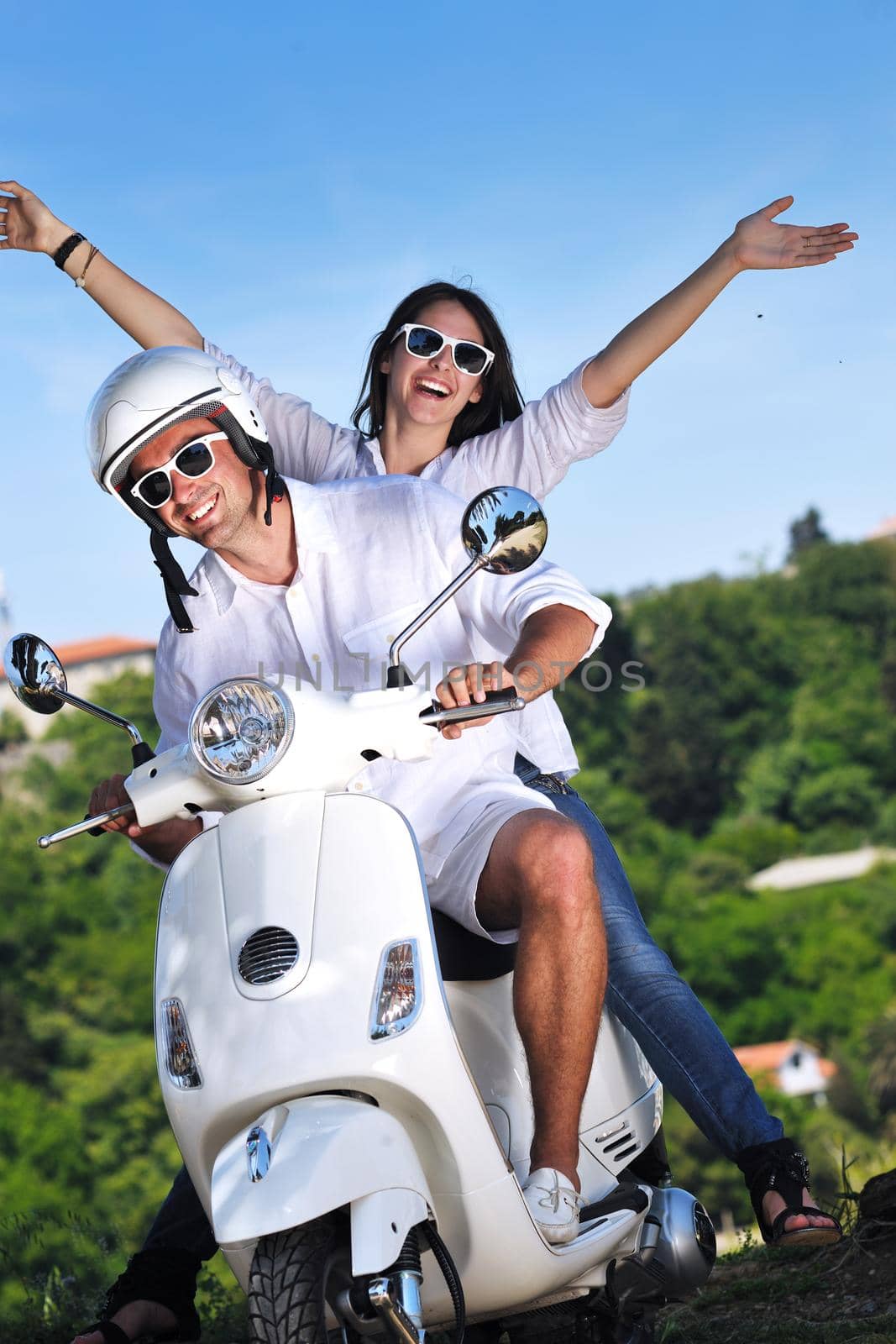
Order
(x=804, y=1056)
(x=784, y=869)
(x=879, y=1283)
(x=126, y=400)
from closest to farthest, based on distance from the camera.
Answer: (x=126, y=400), (x=879, y=1283), (x=804, y=1056), (x=784, y=869)

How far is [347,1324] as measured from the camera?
2.18m

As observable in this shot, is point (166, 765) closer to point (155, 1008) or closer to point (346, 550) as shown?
point (155, 1008)

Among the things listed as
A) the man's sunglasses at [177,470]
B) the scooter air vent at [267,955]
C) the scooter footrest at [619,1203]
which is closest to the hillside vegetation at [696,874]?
the scooter footrest at [619,1203]

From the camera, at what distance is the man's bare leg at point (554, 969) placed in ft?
8.53

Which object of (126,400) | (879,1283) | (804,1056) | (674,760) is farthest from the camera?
(674,760)

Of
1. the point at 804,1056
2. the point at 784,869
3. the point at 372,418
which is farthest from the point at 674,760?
the point at 372,418

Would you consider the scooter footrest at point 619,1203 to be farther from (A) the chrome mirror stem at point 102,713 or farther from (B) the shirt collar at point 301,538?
(B) the shirt collar at point 301,538

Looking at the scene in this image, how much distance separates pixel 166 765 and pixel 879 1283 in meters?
2.31

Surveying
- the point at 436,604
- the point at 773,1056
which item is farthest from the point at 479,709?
the point at 773,1056

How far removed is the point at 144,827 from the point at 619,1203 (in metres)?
0.99

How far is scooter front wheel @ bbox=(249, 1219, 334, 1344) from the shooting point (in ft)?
6.99

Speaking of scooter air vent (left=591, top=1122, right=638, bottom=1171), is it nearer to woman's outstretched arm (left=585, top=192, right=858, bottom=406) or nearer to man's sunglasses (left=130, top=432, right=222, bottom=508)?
man's sunglasses (left=130, top=432, right=222, bottom=508)

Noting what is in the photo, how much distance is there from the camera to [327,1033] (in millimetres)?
2244

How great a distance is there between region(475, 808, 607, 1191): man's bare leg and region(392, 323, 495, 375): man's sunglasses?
192cm
